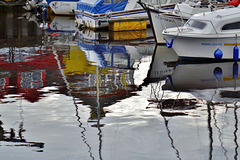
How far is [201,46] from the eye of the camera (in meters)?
24.9

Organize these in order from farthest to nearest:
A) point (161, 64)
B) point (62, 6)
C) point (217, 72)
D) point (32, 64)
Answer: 1. point (62, 6)
2. point (161, 64)
3. point (32, 64)
4. point (217, 72)

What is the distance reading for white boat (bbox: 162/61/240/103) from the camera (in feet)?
59.8

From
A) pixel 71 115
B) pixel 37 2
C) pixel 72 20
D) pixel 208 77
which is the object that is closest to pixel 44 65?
pixel 208 77

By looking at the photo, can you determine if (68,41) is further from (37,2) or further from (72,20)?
(37,2)

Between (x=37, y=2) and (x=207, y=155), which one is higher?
(x=37, y=2)

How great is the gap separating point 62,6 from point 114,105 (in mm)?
37918

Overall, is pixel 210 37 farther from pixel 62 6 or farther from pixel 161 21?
pixel 62 6

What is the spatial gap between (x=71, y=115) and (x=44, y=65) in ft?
29.2

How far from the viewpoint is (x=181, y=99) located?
1753cm

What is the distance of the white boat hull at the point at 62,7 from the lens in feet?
174

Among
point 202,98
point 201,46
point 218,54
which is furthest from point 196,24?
point 202,98

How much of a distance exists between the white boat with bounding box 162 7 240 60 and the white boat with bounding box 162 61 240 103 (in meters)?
0.69

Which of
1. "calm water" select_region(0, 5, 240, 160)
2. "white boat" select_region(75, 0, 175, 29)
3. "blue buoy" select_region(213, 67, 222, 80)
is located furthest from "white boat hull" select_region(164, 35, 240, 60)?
"white boat" select_region(75, 0, 175, 29)

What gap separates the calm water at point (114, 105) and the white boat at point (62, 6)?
76.0 feet
